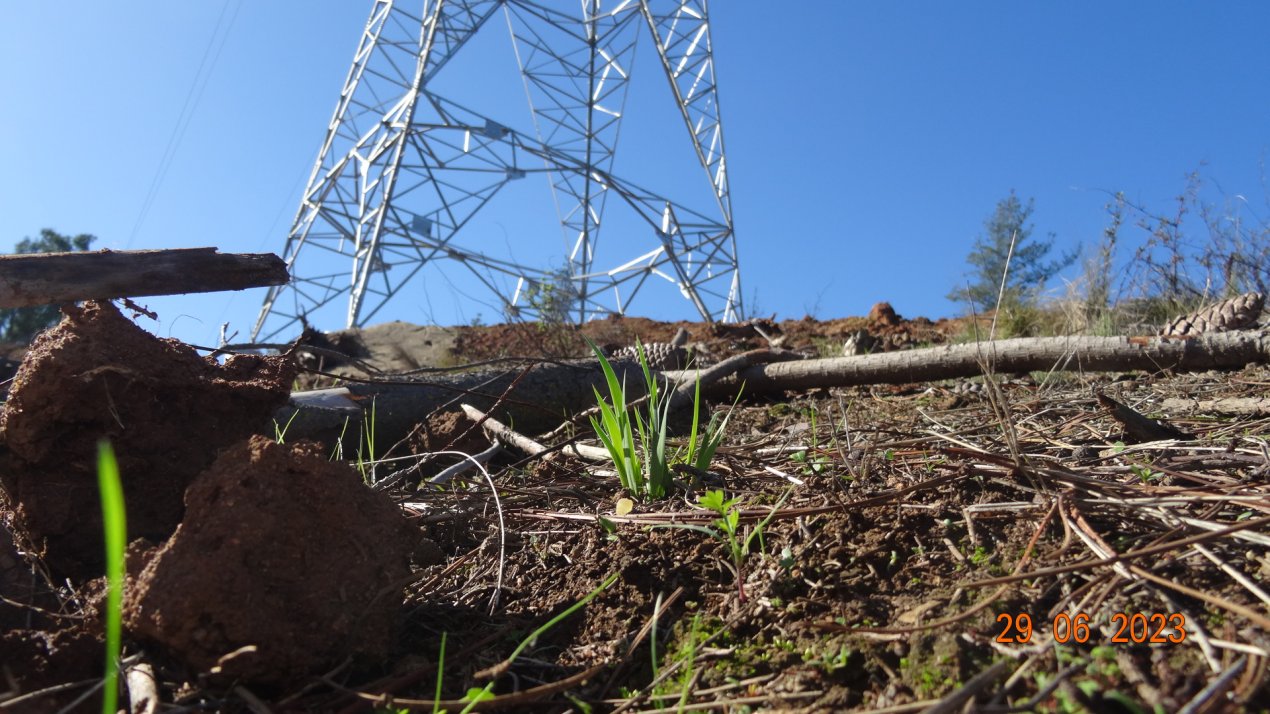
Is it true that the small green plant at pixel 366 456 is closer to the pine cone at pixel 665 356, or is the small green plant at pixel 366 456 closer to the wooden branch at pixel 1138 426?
the wooden branch at pixel 1138 426

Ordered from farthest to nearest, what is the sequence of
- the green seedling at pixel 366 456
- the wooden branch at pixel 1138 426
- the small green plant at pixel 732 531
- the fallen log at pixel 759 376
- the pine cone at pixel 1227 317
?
the pine cone at pixel 1227 317 → the fallen log at pixel 759 376 → the green seedling at pixel 366 456 → the wooden branch at pixel 1138 426 → the small green plant at pixel 732 531

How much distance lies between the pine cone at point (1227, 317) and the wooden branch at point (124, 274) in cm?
445

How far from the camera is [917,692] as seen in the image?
3.47 ft

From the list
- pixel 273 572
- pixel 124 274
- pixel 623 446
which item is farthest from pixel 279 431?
pixel 273 572

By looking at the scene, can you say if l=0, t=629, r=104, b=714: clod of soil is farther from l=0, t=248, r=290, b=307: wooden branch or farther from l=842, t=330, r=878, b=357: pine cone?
l=842, t=330, r=878, b=357: pine cone

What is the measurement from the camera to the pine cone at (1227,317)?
433 centimetres

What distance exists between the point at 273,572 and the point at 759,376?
10.3ft

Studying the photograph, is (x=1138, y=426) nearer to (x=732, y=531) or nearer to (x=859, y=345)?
(x=732, y=531)

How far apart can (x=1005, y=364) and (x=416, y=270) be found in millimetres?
9270

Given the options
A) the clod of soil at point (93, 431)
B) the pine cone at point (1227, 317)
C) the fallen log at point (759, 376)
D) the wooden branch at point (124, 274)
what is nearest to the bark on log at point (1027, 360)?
the fallen log at point (759, 376)

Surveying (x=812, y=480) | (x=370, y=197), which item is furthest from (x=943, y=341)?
(x=370, y=197)

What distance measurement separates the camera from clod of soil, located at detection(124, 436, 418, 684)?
117 cm

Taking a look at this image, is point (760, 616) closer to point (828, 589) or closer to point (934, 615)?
point (828, 589)

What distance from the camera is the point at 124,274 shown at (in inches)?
66.3
